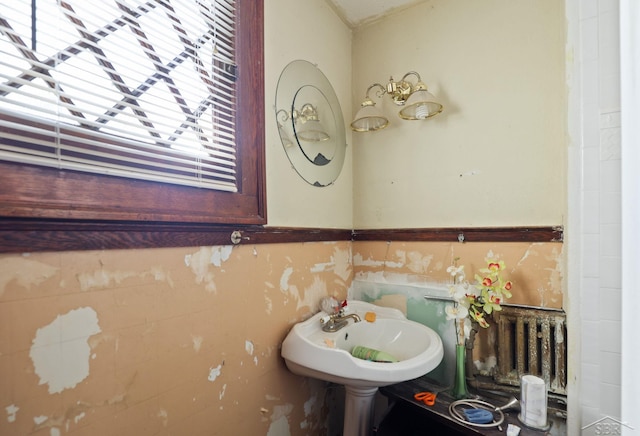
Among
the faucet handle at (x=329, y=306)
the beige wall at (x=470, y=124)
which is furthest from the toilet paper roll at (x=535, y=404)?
the faucet handle at (x=329, y=306)

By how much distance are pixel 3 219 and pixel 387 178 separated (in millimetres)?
1436

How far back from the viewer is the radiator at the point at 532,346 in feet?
3.84

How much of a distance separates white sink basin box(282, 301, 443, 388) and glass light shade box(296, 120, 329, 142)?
0.80m

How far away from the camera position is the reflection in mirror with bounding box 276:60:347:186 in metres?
1.29

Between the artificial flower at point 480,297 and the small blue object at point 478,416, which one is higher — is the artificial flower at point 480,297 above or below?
above

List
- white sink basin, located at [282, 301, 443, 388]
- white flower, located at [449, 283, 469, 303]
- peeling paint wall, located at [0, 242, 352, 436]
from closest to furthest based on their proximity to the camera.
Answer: peeling paint wall, located at [0, 242, 352, 436] → white sink basin, located at [282, 301, 443, 388] → white flower, located at [449, 283, 469, 303]

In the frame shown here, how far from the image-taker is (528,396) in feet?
3.34

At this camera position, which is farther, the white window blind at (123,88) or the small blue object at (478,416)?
the small blue object at (478,416)

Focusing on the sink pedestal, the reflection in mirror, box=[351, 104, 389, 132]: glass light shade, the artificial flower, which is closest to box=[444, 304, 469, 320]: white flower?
the artificial flower

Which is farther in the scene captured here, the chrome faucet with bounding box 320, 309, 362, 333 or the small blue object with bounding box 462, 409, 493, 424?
the chrome faucet with bounding box 320, 309, 362, 333

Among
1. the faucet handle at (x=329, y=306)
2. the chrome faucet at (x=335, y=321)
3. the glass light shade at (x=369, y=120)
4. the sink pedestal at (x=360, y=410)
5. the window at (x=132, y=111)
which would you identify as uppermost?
the glass light shade at (x=369, y=120)

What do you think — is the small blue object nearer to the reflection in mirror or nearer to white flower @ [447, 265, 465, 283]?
white flower @ [447, 265, 465, 283]

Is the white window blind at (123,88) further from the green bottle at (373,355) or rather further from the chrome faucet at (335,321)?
the green bottle at (373,355)

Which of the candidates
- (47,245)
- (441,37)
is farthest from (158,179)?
(441,37)
